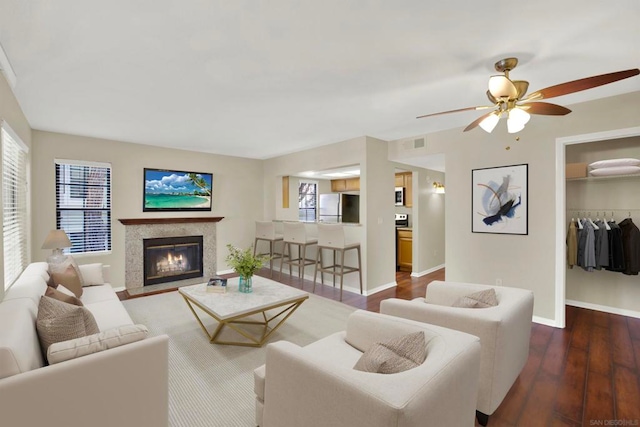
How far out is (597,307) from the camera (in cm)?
378

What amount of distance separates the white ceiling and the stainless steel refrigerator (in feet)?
9.82

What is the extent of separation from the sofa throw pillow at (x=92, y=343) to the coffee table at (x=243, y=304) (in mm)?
874

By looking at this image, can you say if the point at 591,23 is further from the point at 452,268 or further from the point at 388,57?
the point at 452,268

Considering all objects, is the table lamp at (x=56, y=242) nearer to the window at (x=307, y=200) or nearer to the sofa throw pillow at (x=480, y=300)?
the sofa throw pillow at (x=480, y=300)

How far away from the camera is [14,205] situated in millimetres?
3062

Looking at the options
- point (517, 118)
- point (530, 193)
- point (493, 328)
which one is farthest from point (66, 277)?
point (530, 193)

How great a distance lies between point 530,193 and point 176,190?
5.36 m

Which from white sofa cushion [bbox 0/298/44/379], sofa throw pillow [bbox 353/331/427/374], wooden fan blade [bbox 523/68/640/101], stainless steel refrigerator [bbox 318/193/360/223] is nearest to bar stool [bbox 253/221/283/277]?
stainless steel refrigerator [bbox 318/193/360/223]

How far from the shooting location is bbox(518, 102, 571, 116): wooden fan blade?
2.16m

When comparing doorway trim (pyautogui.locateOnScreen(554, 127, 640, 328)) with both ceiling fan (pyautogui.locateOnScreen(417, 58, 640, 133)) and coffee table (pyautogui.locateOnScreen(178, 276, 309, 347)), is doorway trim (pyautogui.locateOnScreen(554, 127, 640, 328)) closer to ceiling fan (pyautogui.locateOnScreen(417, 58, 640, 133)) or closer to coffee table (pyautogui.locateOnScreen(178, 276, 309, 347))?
ceiling fan (pyautogui.locateOnScreen(417, 58, 640, 133))

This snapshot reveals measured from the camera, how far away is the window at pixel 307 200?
24.1 feet

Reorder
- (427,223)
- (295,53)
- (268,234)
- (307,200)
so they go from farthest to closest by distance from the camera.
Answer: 1. (307,200)
2. (427,223)
3. (268,234)
4. (295,53)

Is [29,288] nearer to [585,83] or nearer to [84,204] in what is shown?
[84,204]

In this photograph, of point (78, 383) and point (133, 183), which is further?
point (133, 183)
